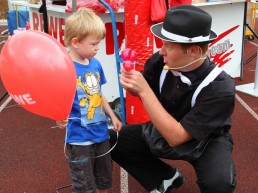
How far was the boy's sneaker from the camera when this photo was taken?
2.83m

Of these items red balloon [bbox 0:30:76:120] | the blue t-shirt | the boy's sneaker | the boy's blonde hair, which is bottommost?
the boy's sneaker

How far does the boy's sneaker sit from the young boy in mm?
629

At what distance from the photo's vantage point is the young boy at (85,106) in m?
2.22

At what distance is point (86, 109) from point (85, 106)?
2 cm

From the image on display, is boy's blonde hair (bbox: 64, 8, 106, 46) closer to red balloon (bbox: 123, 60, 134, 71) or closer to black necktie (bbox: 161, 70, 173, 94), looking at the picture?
red balloon (bbox: 123, 60, 134, 71)

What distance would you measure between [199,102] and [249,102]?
122 inches

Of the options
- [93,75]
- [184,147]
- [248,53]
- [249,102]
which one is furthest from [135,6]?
[248,53]

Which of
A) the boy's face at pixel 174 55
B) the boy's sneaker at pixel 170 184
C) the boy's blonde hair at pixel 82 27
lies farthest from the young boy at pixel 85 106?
the boy's sneaker at pixel 170 184

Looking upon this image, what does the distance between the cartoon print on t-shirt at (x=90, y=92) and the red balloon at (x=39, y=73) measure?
200 mm

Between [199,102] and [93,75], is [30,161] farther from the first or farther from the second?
[199,102]

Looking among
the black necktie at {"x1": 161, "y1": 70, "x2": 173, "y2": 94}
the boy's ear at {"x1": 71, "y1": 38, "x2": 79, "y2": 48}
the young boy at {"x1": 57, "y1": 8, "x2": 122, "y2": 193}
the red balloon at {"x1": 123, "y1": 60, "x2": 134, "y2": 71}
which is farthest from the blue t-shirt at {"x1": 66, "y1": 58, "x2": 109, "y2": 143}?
the black necktie at {"x1": 161, "y1": 70, "x2": 173, "y2": 94}

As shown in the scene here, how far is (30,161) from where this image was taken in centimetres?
359

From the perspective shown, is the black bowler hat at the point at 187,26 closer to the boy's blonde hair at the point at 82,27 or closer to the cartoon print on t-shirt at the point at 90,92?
the boy's blonde hair at the point at 82,27

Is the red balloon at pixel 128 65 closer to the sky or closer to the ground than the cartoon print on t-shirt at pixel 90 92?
closer to the sky
